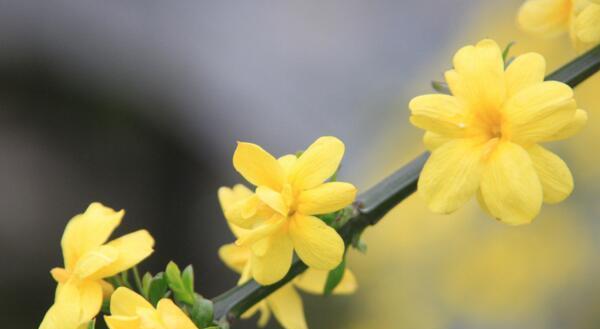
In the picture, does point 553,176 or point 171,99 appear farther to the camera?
point 171,99

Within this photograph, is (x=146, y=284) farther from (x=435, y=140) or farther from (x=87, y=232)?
(x=435, y=140)

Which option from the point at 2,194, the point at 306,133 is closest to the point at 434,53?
the point at 306,133

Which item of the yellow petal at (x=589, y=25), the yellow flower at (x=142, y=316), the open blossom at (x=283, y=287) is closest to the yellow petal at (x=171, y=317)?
the yellow flower at (x=142, y=316)

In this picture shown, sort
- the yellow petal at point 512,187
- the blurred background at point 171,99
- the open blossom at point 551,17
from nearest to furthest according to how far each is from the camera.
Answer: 1. the yellow petal at point 512,187
2. the open blossom at point 551,17
3. the blurred background at point 171,99

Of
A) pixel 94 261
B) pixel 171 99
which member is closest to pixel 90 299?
pixel 94 261

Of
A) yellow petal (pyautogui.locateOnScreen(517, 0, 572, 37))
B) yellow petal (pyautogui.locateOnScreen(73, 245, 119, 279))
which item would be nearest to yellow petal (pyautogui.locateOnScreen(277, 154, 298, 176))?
yellow petal (pyautogui.locateOnScreen(73, 245, 119, 279))

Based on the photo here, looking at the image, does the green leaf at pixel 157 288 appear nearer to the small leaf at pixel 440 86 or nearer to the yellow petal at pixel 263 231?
the yellow petal at pixel 263 231
